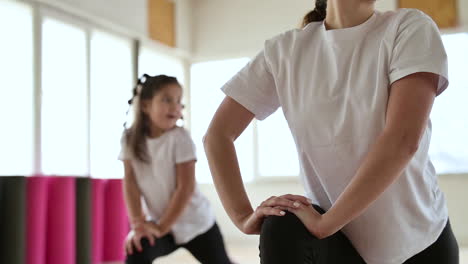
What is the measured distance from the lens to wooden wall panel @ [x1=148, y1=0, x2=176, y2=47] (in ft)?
18.8

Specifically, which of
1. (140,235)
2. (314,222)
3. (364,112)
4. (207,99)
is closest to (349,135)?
(364,112)

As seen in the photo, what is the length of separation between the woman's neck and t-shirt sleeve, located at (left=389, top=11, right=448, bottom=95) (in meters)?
0.11

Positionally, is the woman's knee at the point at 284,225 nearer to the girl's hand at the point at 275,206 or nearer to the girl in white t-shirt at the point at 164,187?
the girl's hand at the point at 275,206

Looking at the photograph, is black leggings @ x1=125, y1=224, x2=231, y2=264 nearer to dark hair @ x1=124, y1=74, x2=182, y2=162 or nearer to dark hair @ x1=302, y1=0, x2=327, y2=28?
dark hair @ x1=124, y1=74, x2=182, y2=162

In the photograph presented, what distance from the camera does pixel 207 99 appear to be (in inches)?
255

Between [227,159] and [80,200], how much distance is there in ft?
10.6

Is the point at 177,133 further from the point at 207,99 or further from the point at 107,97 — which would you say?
the point at 207,99

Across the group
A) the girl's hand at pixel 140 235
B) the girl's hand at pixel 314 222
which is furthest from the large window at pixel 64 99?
the girl's hand at pixel 314 222

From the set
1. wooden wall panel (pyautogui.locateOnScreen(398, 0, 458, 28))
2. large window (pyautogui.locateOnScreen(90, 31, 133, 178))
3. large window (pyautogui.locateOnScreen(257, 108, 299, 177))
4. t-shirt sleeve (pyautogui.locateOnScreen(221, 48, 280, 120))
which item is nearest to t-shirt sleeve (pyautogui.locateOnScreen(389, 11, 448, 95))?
t-shirt sleeve (pyautogui.locateOnScreen(221, 48, 280, 120))

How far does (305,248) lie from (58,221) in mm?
3252

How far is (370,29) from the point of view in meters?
1.03

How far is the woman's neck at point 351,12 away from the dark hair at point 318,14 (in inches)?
5.3

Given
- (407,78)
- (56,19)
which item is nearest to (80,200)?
(56,19)

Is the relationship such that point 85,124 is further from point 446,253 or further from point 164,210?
point 446,253
